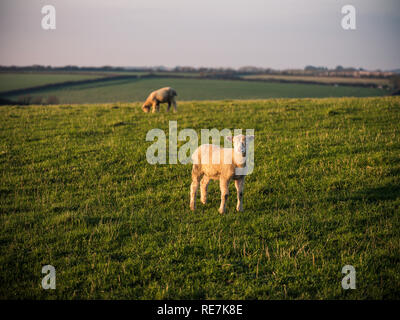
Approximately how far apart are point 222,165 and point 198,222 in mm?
1481

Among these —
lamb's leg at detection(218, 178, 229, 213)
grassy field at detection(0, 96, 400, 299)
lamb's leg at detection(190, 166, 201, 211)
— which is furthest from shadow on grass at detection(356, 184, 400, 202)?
lamb's leg at detection(190, 166, 201, 211)

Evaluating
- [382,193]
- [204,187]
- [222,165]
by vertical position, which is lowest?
[382,193]

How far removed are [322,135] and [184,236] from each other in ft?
30.8

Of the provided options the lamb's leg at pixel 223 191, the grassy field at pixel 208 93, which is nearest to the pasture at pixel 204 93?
the grassy field at pixel 208 93

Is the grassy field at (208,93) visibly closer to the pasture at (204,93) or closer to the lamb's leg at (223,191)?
the pasture at (204,93)

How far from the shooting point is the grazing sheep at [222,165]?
673 cm

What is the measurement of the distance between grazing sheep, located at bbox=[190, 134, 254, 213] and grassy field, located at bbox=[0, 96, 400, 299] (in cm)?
61

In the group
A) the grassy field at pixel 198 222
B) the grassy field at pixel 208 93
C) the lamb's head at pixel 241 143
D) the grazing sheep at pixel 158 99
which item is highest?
the grassy field at pixel 208 93

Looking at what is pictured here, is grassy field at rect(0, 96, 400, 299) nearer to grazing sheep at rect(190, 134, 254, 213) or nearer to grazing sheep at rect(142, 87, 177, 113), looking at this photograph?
grazing sheep at rect(190, 134, 254, 213)

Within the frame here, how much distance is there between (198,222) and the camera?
277 inches

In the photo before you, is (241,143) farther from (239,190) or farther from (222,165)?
(239,190)

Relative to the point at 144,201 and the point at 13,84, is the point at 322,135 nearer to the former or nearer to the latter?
the point at 144,201

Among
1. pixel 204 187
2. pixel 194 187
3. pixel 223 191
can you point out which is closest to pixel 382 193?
pixel 223 191

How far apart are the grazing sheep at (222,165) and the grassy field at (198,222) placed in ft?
2.01
